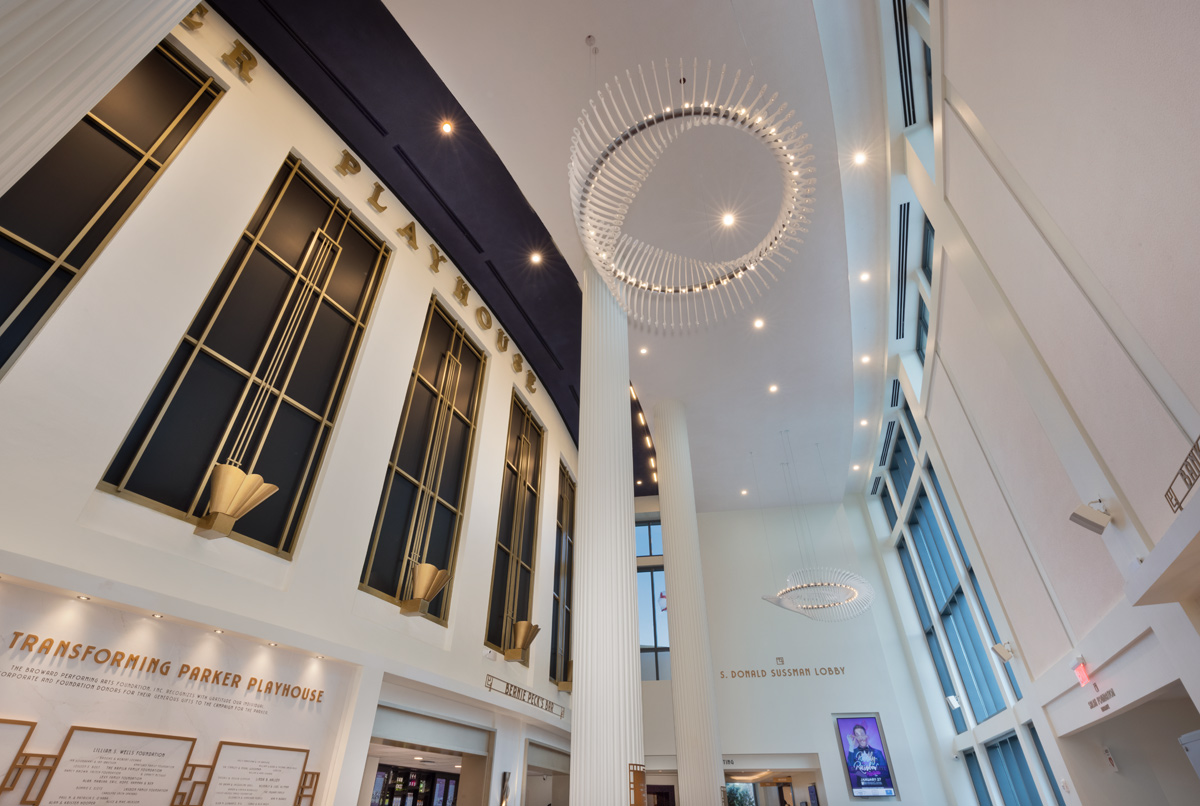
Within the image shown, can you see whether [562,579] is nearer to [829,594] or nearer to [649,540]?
[829,594]

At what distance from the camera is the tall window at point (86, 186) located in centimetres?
428

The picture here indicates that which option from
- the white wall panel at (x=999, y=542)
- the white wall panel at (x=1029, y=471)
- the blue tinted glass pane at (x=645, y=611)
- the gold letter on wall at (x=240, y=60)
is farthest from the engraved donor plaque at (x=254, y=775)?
the blue tinted glass pane at (x=645, y=611)

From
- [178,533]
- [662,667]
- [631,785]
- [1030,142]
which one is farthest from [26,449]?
[662,667]

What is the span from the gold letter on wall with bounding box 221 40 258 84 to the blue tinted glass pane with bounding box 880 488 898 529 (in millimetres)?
16865

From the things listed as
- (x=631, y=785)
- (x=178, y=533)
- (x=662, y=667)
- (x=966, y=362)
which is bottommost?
(x=631, y=785)

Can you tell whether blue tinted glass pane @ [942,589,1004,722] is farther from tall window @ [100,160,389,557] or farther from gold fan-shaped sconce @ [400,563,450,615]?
tall window @ [100,160,389,557]

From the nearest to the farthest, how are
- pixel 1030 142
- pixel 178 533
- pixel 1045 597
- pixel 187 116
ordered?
pixel 1030 142 → pixel 178 533 → pixel 187 116 → pixel 1045 597

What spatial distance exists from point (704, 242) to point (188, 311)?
7.37 m

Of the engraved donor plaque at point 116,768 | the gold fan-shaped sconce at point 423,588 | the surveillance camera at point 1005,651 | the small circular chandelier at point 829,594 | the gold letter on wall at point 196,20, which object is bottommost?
the engraved donor plaque at point 116,768

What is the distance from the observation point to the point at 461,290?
10062 millimetres

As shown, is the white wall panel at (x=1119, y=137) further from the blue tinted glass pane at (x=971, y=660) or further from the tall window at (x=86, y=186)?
the blue tinted glass pane at (x=971, y=660)

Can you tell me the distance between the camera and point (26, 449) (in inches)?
159

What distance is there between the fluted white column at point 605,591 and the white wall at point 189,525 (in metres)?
2.53

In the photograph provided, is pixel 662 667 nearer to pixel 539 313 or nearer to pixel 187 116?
pixel 539 313
